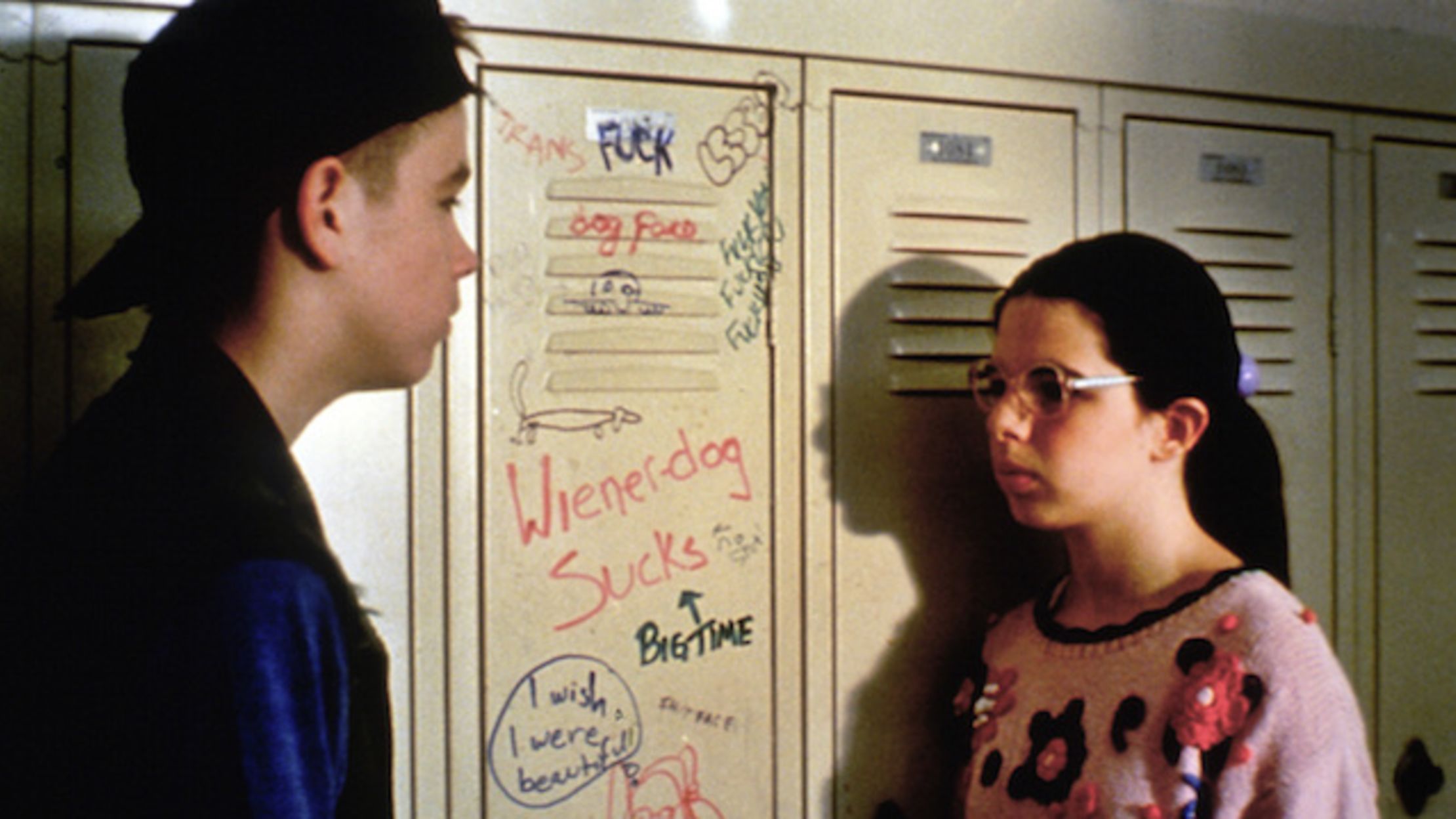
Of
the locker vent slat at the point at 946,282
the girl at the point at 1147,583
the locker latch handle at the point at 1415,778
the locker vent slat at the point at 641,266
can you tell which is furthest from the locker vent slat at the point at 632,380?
the locker latch handle at the point at 1415,778

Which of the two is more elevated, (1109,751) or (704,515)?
(704,515)

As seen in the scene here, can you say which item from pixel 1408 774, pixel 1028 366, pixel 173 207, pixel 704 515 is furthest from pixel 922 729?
pixel 173 207

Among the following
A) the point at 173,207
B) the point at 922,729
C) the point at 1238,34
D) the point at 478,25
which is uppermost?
the point at 1238,34

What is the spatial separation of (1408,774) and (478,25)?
7.92ft

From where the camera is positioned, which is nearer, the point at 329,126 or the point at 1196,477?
the point at 329,126

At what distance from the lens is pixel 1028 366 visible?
57.4 inches

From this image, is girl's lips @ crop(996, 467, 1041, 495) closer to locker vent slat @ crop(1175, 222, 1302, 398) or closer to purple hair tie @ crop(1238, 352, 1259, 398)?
purple hair tie @ crop(1238, 352, 1259, 398)

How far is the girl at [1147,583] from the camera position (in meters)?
1.22

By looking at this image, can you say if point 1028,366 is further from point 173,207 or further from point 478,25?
point 173,207

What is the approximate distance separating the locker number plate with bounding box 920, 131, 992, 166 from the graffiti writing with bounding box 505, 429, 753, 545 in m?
0.67

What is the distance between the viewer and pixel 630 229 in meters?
1.62

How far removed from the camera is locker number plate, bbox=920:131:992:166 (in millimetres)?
1768

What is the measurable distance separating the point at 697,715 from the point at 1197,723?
801mm

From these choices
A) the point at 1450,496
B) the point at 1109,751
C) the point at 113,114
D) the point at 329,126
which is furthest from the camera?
the point at 1450,496
